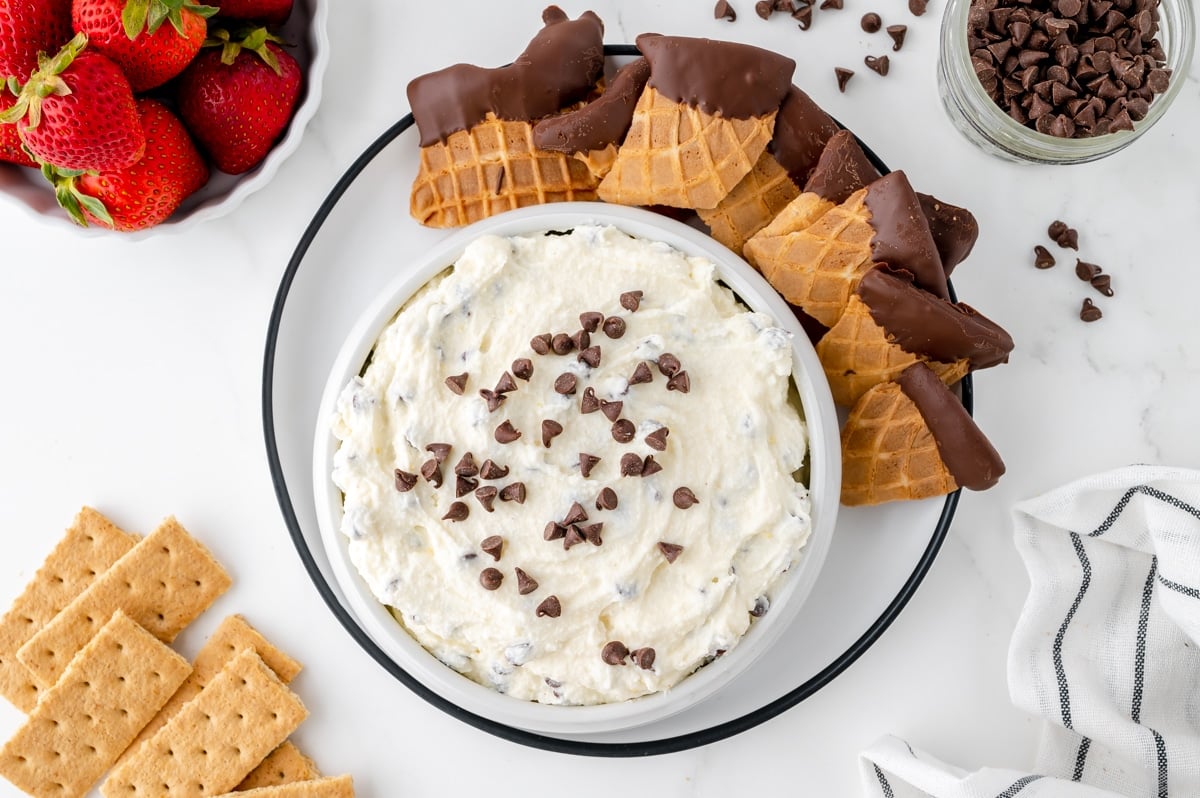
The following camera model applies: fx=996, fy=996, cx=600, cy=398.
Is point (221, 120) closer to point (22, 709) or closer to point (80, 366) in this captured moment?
point (80, 366)

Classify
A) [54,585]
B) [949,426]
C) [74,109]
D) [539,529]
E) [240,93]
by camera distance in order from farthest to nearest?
1. [54,585]
2. [240,93]
3. [949,426]
4. [539,529]
5. [74,109]

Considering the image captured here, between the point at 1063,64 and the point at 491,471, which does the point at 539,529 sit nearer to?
the point at 491,471

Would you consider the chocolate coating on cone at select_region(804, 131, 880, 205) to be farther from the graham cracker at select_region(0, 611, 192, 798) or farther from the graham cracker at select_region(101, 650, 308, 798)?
the graham cracker at select_region(0, 611, 192, 798)

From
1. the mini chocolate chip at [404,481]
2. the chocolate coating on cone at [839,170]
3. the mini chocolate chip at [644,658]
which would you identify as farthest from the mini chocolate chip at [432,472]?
the chocolate coating on cone at [839,170]

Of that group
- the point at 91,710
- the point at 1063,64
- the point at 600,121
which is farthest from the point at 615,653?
the point at 1063,64

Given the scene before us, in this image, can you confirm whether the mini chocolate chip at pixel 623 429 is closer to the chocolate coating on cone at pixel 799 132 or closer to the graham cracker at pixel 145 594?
the chocolate coating on cone at pixel 799 132

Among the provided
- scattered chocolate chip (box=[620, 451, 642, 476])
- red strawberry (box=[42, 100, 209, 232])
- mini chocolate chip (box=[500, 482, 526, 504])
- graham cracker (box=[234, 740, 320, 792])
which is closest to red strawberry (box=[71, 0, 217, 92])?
red strawberry (box=[42, 100, 209, 232])
